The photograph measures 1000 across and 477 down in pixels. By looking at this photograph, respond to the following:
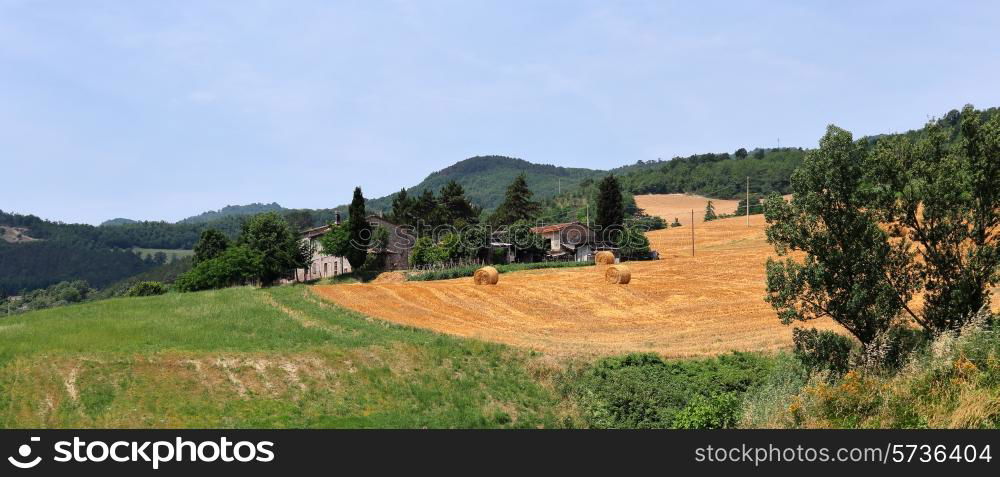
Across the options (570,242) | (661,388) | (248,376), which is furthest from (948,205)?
(570,242)

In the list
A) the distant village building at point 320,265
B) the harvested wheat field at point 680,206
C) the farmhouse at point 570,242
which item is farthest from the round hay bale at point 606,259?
the harvested wheat field at point 680,206

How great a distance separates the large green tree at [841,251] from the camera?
22.4 metres

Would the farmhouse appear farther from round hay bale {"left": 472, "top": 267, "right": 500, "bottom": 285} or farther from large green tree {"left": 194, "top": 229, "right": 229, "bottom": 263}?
large green tree {"left": 194, "top": 229, "right": 229, "bottom": 263}

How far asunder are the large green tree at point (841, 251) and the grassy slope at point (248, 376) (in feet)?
30.5

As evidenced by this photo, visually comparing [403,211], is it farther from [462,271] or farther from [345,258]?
[462,271]

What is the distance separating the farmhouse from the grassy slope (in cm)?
6460

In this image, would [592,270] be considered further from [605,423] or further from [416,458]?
[416,458]

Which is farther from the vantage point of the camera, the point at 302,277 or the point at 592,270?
the point at 302,277

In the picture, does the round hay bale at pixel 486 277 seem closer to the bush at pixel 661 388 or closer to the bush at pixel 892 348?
the bush at pixel 661 388

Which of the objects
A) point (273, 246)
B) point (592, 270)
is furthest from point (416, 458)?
Answer: point (273, 246)

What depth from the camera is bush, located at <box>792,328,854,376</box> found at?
73.9 ft

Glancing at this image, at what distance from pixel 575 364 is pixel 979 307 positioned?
44.1ft

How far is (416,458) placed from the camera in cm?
1323

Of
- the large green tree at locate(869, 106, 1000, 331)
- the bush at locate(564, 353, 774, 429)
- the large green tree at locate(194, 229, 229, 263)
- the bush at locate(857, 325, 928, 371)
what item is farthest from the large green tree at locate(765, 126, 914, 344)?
the large green tree at locate(194, 229, 229, 263)
